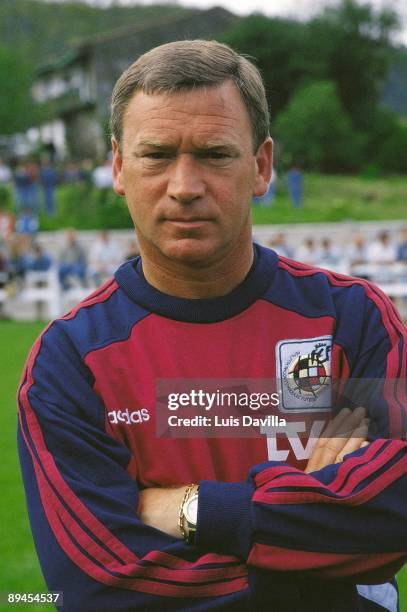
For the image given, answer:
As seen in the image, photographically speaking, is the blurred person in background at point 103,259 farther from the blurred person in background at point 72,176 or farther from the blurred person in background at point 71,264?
the blurred person in background at point 72,176

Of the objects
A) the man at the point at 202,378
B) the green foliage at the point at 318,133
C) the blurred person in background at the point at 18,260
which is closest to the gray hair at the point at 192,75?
the man at the point at 202,378

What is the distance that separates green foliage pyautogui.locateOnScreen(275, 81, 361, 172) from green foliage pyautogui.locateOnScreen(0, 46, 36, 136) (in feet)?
105

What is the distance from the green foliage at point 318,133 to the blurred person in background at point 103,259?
84.4 ft

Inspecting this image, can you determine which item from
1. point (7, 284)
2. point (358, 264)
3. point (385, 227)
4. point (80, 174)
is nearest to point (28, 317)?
point (7, 284)

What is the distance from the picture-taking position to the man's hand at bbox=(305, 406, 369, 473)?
102 inches

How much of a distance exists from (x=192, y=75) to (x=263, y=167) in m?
0.34

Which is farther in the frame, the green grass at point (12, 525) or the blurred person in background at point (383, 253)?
the blurred person in background at point (383, 253)

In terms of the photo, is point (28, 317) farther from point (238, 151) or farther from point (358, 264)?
point (238, 151)

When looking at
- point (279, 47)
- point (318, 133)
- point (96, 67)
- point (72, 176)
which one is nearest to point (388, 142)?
point (318, 133)

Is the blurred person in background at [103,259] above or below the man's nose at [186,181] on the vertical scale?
below

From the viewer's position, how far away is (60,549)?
2428mm

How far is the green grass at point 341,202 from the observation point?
3753cm

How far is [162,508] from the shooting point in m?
2.48

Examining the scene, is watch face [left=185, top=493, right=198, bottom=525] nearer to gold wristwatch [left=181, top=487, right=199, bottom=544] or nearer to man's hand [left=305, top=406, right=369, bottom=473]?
gold wristwatch [left=181, top=487, right=199, bottom=544]
